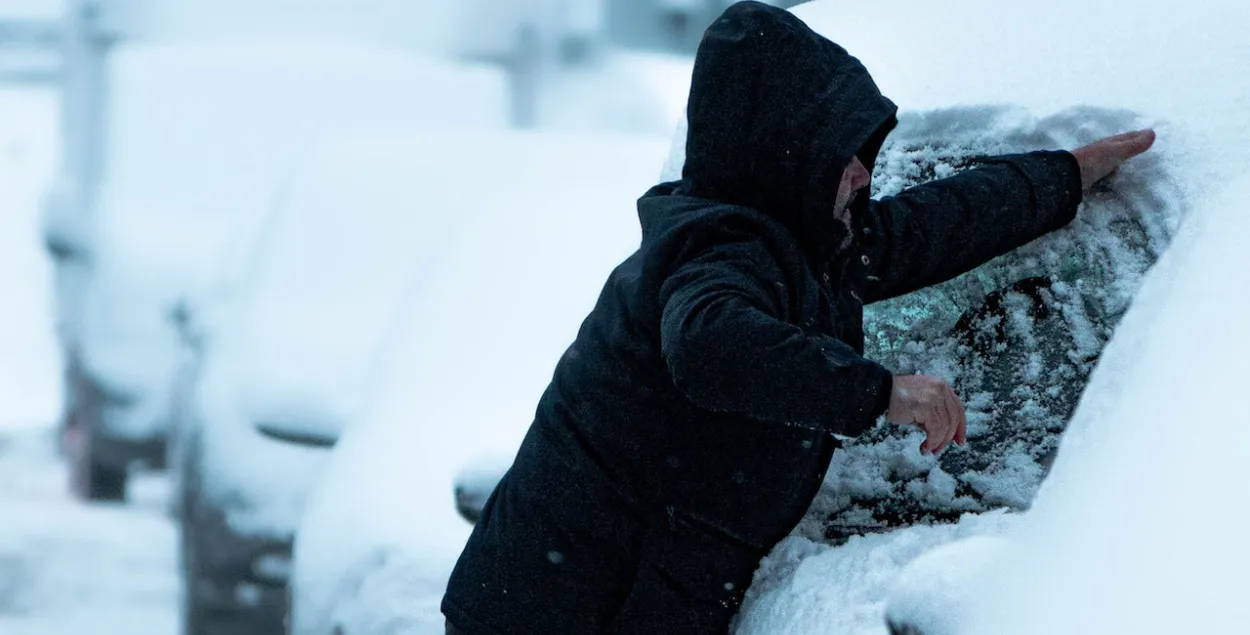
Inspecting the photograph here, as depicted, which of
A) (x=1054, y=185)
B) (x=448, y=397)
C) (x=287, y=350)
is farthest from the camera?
(x=287, y=350)

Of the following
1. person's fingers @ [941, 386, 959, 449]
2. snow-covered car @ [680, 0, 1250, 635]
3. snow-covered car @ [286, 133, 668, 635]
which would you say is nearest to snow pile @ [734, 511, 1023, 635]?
snow-covered car @ [680, 0, 1250, 635]

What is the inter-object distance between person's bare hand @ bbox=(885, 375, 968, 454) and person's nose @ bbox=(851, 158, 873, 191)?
367 millimetres

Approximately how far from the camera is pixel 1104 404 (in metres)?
1.20

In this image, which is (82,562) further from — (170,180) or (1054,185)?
(1054,185)

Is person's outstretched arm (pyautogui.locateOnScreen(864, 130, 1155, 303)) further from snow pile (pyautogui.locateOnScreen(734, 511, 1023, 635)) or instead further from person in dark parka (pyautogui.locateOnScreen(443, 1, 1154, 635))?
snow pile (pyautogui.locateOnScreen(734, 511, 1023, 635))

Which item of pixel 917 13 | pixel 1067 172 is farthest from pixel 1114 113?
pixel 917 13

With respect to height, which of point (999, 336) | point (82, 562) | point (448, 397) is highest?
point (999, 336)

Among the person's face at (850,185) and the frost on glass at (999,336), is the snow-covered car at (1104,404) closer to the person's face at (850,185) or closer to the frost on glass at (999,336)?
the frost on glass at (999,336)

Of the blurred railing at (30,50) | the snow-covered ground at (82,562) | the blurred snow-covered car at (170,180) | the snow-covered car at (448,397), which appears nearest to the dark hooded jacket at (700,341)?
the snow-covered car at (448,397)

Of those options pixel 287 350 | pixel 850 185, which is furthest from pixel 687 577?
pixel 287 350

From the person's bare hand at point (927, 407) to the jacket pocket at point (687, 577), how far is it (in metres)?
0.31

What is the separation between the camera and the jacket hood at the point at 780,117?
5.08 feet

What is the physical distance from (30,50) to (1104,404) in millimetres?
13154

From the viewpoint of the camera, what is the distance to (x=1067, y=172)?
1703mm
